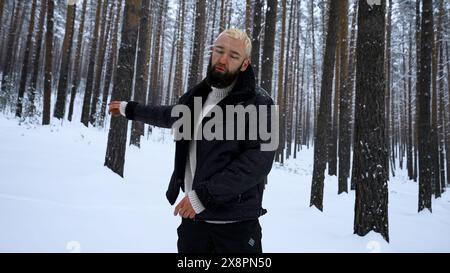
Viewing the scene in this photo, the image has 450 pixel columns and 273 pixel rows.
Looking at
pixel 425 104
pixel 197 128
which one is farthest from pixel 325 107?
pixel 197 128

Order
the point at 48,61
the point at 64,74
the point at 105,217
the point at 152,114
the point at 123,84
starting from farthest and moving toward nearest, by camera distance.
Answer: the point at 64,74
the point at 48,61
the point at 123,84
the point at 105,217
the point at 152,114

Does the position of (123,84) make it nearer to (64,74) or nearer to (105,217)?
(105,217)

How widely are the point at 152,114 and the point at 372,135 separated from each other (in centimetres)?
422

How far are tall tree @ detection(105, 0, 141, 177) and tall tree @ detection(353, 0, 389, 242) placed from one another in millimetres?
4660

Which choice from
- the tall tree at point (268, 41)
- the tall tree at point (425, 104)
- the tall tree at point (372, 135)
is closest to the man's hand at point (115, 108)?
the tall tree at point (372, 135)

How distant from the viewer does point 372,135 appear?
5.36 m

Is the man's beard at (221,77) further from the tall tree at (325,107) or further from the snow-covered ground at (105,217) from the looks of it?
the tall tree at (325,107)

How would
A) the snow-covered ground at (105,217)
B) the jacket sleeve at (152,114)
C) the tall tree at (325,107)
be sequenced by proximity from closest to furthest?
the jacket sleeve at (152,114)
the snow-covered ground at (105,217)
the tall tree at (325,107)

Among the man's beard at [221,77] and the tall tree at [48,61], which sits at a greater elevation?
the tall tree at [48,61]

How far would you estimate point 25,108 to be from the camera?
1498cm

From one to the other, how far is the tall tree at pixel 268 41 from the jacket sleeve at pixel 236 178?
7.22 metres

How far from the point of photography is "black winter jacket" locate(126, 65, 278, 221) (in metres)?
1.76

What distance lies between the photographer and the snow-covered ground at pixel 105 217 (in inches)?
148
